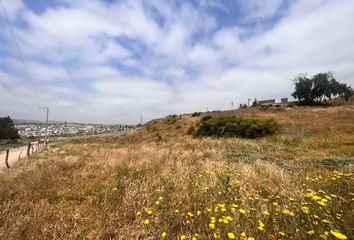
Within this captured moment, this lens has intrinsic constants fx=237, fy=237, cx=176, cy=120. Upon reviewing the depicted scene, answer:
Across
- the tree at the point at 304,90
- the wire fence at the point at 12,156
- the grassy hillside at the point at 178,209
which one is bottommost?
the wire fence at the point at 12,156

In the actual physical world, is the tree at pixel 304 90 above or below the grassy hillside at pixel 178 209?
above

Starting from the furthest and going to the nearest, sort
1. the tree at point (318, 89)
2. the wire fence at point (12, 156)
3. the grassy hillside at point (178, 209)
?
the tree at point (318, 89) → the wire fence at point (12, 156) → the grassy hillside at point (178, 209)

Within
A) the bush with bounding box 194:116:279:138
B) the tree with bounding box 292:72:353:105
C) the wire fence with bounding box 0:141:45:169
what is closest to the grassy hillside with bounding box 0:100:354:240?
the wire fence with bounding box 0:141:45:169

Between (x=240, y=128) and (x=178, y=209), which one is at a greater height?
(x=240, y=128)

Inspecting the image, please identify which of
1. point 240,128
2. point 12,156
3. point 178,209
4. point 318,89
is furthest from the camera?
point 318,89

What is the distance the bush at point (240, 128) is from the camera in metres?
23.8

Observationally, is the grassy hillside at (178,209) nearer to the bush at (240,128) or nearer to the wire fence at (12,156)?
the wire fence at (12,156)

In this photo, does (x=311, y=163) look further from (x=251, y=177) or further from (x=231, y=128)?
(x=231, y=128)

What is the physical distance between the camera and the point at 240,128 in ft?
81.0

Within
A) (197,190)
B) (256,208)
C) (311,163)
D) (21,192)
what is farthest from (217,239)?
(311,163)

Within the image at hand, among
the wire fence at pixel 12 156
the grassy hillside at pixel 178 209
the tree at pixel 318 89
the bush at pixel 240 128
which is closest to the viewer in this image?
the grassy hillside at pixel 178 209

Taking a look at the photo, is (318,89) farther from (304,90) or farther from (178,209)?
(178,209)

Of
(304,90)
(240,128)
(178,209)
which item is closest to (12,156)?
(240,128)

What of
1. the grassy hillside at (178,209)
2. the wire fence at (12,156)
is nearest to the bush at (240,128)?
the grassy hillside at (178,209)
